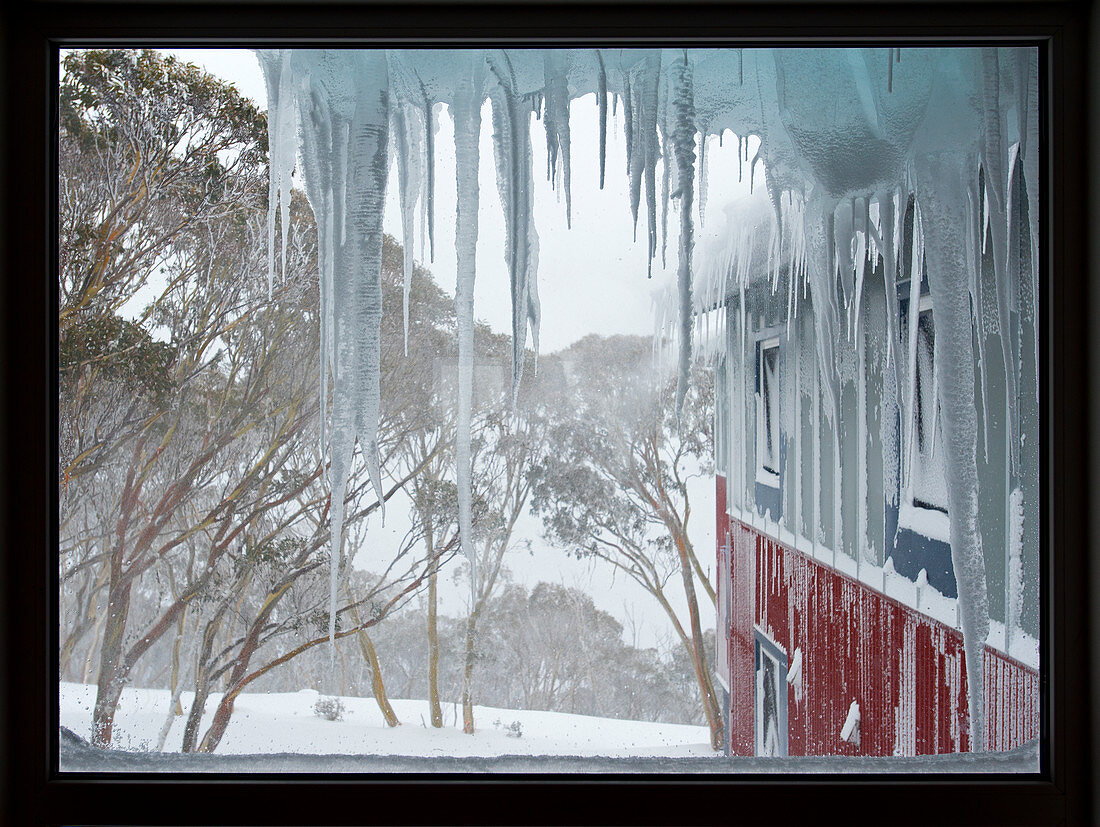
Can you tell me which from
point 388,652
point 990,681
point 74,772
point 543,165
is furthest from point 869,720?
point 74,772

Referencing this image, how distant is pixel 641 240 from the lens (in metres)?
1.10

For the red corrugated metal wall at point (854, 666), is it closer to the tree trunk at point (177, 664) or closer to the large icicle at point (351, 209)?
the large icicle at point (351, 209)

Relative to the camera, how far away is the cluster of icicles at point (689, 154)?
0.92 meters

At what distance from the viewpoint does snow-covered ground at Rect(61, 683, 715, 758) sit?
39.4 inches

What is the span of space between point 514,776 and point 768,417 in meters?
0.97

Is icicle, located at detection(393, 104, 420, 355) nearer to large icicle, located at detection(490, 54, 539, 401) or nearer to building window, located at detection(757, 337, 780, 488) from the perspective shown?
large icicle, located at detection(490, 54, 539, 401)

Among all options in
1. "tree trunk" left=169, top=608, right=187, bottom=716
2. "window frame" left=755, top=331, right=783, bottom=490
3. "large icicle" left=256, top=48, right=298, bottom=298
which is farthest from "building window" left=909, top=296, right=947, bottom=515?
"tree trunk" left=169, top=608, right=187, bottom=716

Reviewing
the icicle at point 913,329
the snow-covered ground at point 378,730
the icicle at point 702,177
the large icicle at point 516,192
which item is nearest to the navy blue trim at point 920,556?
the icicle at point 913,329

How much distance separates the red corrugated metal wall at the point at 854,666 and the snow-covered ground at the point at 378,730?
23 centimetres

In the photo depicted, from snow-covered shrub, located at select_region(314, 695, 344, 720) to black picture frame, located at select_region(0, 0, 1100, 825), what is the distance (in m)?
0.29

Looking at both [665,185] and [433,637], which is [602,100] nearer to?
[665,185]

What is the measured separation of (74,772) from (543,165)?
120 cm

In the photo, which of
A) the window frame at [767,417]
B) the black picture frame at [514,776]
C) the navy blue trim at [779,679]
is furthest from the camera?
the navy blue trim at [779,679]
